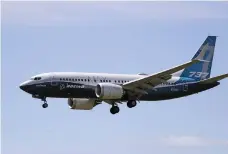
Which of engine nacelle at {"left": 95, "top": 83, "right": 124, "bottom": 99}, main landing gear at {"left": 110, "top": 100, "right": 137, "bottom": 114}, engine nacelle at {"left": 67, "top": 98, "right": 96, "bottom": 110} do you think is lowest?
engine nacelle at {"left": 67, "top": 98, "right": 96, "bottom": 110}

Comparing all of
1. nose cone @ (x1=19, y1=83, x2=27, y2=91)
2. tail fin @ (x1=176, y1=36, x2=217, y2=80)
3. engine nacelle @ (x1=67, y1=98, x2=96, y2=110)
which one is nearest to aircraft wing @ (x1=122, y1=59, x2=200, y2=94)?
engine nacelle @ (x1=67, y1=98, x2=96, y2=110)

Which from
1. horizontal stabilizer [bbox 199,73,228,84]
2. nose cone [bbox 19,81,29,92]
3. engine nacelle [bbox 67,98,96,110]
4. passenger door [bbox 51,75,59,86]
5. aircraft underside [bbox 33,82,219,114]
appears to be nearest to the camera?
passenger door [bbox 51,75,59,86]

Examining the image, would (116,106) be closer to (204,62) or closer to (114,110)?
(114,110)

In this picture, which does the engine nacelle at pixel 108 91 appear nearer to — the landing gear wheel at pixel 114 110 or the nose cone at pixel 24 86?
the landing gear wheel at pixel 114 110

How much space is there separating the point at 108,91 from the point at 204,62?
55.0 feet

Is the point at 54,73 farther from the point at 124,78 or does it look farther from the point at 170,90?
the point at 170,90

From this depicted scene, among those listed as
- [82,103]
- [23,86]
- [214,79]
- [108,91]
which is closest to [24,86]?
[23,86]

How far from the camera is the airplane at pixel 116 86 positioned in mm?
91250

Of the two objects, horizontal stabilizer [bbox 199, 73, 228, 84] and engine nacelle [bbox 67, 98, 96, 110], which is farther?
engine nacelle [bbox 67, 98, 96, 110]

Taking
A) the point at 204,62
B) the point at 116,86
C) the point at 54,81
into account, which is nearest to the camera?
the point at 54,81

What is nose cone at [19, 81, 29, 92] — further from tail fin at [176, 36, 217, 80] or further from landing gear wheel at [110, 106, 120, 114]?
tail fin at [176, 36, 217, 80]

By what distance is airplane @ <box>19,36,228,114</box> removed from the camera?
91.2m

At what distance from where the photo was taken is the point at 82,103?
Result: 99.6 metres

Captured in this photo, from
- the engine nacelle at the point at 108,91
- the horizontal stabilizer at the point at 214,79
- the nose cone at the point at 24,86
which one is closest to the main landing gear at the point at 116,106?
the engine nacelle at the point at 108,91
